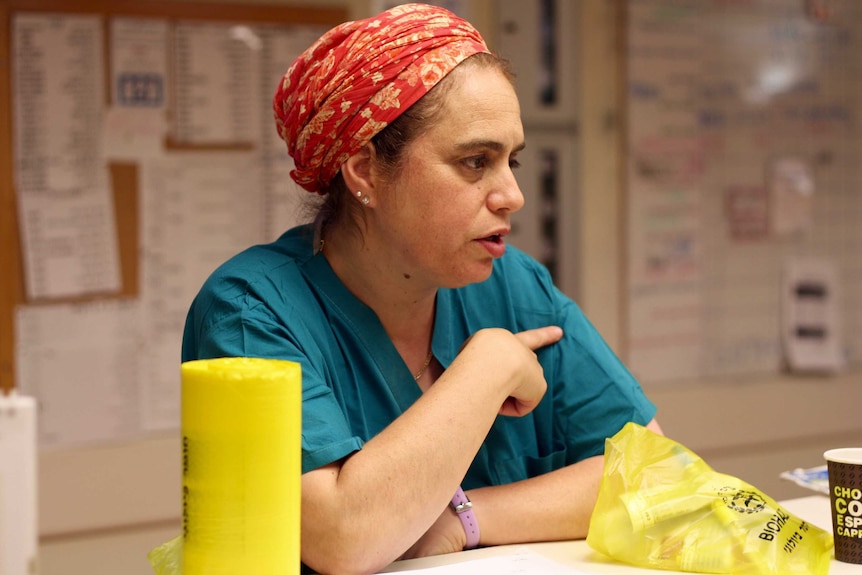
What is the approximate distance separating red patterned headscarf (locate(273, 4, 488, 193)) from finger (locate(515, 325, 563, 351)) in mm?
374

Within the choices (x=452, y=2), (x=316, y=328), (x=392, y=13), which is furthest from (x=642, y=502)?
(x=452, y=2)

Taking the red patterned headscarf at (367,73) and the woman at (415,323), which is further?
the red patterned headscarf at (367,73)

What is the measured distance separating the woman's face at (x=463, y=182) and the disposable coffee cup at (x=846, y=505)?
53 cm

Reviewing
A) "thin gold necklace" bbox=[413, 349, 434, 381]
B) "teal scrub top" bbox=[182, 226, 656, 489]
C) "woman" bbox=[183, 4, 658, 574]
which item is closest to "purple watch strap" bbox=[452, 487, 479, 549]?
"woman" bbox=[183, 4, 658, 574]

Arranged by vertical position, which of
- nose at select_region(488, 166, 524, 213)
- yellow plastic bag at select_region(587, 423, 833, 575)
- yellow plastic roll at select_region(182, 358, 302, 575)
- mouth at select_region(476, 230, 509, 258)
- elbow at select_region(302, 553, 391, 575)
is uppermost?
nose at select_region(488, 166, 524, 213)

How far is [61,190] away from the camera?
8.09 ft

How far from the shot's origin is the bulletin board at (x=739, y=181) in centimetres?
311

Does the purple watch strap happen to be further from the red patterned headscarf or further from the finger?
the red patterned headscarf

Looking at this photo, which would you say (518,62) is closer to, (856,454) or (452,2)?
(452,2)

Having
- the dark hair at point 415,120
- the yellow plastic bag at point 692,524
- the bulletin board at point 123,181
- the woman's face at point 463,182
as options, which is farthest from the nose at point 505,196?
the bulletin board at point 123,181

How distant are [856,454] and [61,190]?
196 cm

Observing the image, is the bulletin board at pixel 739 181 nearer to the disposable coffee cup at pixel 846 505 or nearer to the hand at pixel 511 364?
the hand at pixel 511 364

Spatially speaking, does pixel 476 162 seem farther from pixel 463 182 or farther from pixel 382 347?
pixel 382 347

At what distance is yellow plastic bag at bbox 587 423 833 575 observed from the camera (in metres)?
1.13
